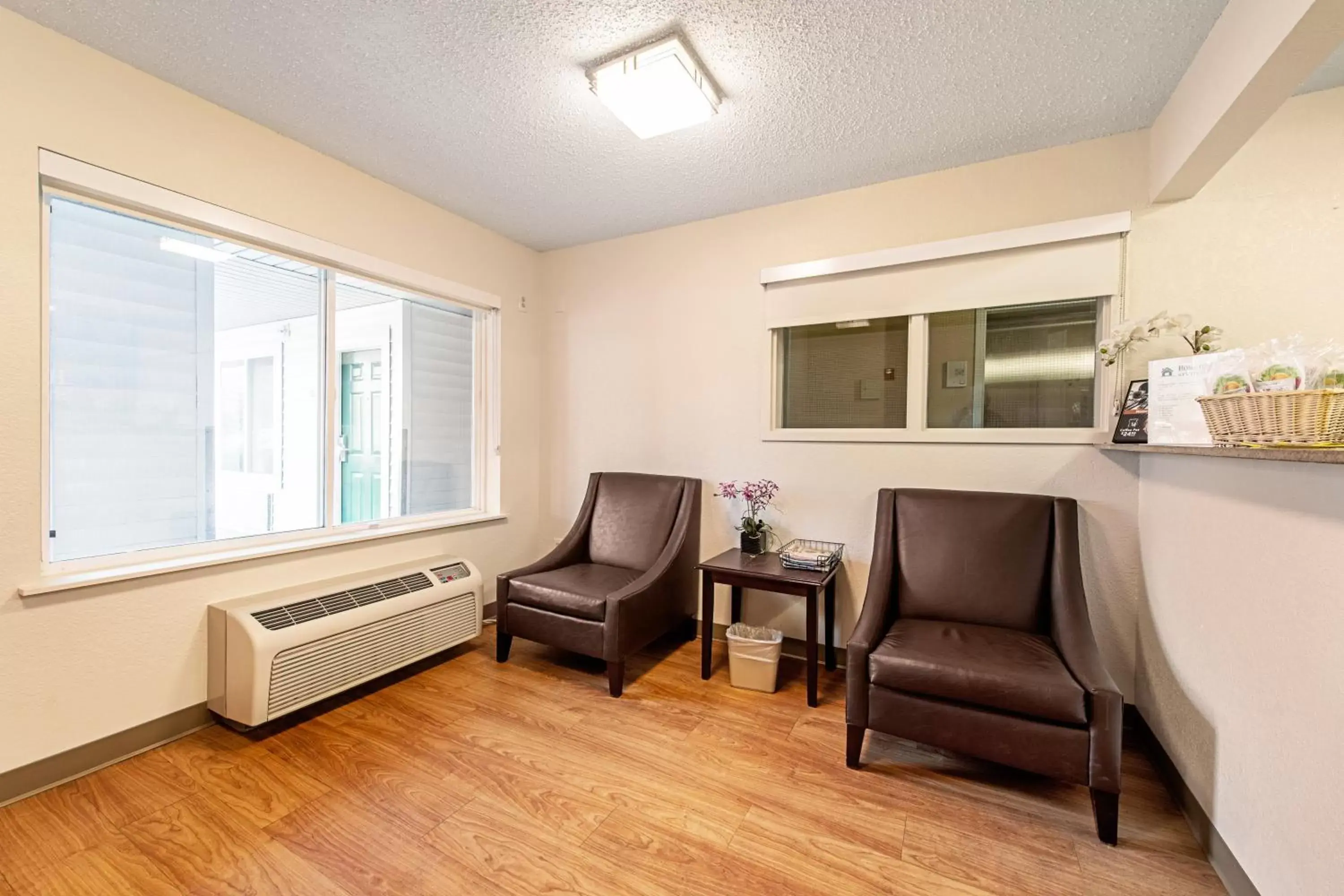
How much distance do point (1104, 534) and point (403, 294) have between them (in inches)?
151

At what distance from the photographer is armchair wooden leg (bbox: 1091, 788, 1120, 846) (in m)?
1.55

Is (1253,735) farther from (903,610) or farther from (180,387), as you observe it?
(180,387)

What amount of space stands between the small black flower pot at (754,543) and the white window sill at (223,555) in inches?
68.2

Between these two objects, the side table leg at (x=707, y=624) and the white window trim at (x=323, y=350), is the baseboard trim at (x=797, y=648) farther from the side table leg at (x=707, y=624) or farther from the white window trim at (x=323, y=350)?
the white window trim at (x=323, y=350)

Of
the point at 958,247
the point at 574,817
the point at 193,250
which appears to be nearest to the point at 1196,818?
the point at 574,817

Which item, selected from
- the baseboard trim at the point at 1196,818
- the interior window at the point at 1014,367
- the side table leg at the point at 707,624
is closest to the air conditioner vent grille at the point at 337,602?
the side table leg at the point at 707,624

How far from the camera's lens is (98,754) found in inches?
72.7

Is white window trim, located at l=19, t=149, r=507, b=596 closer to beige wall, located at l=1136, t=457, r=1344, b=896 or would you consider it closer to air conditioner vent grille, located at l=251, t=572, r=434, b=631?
air conditioner vent grille, located at l=251, t=572, r=434, b=631

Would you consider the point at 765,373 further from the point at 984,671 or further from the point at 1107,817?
the point at 1107,817

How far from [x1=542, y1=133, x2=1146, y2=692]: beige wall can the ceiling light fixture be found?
1.89 metres

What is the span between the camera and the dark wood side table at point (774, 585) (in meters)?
2.34

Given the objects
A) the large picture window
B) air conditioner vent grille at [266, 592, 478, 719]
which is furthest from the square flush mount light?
air conditioner vent grille at [266, 592, 478, 719]

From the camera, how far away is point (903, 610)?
233 centimetres

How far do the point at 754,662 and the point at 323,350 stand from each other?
106 inches
